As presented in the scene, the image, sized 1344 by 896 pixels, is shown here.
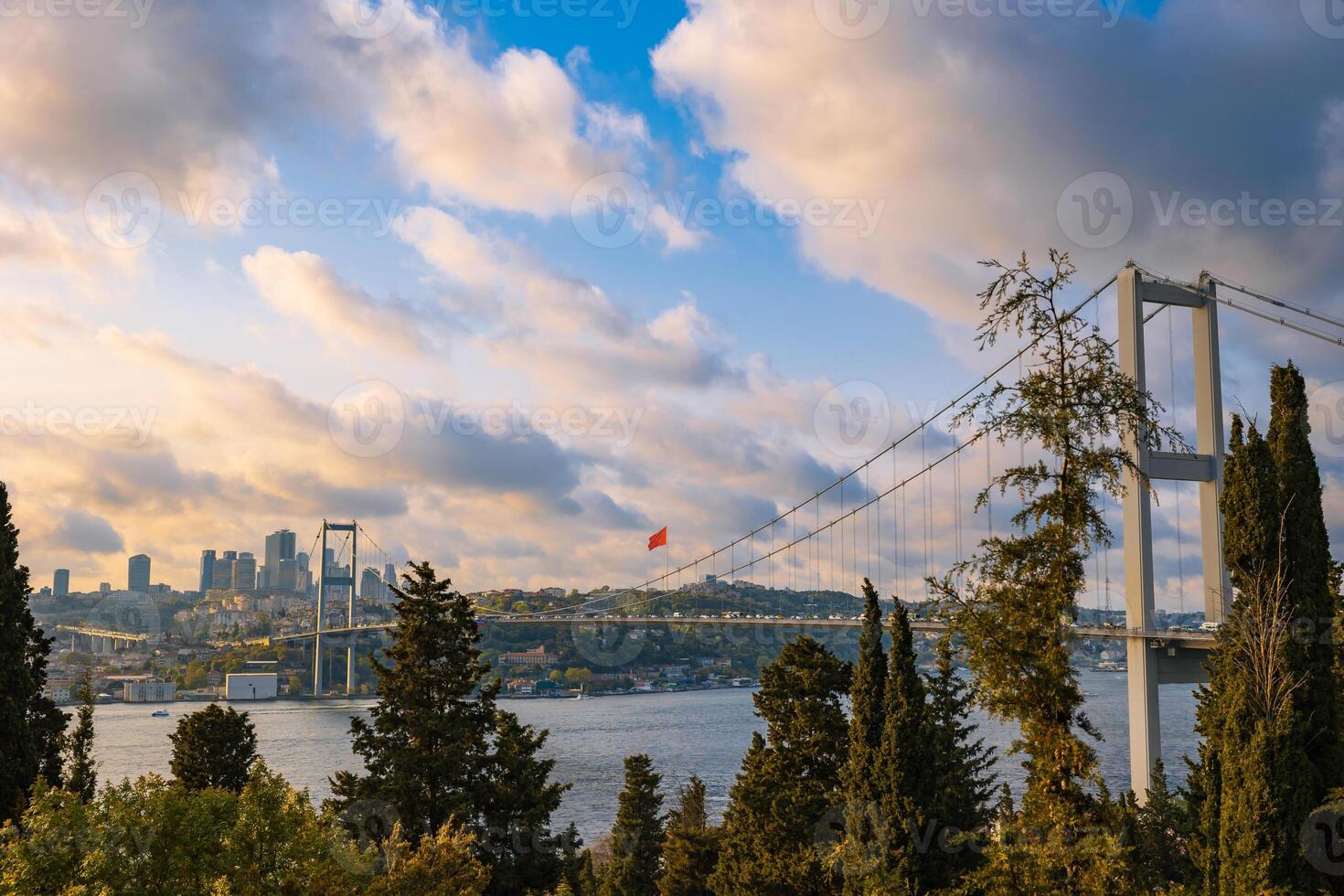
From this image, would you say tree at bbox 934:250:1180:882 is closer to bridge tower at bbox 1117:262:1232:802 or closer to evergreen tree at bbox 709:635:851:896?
evergreen tree at bbox 709:635:851:896

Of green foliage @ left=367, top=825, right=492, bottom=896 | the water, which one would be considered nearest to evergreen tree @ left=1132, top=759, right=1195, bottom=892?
green foliage @ left=367, top=825, right=492, bottom=896

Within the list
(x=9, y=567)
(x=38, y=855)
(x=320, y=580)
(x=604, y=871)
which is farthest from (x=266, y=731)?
(x=38, y=855)

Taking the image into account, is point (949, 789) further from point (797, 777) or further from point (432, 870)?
point (432, 870)

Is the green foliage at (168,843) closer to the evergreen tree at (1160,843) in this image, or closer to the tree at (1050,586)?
the tree at (1050,586)

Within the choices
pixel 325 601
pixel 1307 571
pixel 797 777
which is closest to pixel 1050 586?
pixel 1307 571

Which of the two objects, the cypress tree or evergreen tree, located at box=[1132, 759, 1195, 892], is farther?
evergreen tree, located at box=[1132, 759, 1195, 892]

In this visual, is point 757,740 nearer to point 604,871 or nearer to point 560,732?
point 604,871
